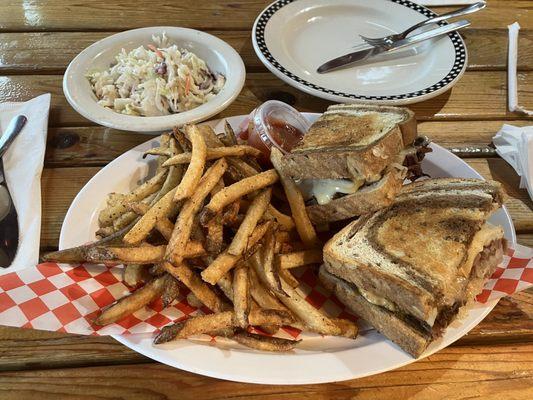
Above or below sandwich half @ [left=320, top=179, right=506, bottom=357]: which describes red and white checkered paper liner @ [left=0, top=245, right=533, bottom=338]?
below

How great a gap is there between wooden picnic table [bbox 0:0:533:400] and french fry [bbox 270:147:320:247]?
1.56 ft

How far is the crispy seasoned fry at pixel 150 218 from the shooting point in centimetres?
142

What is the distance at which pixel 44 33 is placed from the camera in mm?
2746

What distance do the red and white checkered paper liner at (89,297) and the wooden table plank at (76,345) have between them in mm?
107

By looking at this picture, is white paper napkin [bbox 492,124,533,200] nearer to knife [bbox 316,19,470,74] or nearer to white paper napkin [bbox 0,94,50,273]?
knife [bbox 316,19,470,74]

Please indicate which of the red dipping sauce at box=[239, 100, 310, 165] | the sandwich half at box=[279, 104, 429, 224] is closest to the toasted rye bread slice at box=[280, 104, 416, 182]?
the sandwich half at box=[279, 104, 429, 224]

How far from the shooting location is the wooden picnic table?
1.36m

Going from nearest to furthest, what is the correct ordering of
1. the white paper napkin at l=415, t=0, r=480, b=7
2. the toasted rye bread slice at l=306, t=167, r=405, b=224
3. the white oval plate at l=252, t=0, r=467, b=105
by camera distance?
the toasted rye bread slice at l=306, t=167, r=405, b=224
the white oval plate at l=252, t=0, r=467, b=105
the white paper napkin at l=415, t=0, r=480, b=7

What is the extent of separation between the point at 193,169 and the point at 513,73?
1.97 m

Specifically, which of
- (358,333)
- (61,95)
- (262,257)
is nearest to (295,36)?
(61,95)

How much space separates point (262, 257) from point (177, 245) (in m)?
0.27

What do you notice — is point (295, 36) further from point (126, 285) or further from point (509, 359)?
point (509, 359)

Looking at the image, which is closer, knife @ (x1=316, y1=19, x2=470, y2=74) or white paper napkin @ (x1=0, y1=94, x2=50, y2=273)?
white paper napkin @ (x1=0, y1=94, x2=50, y2=273)

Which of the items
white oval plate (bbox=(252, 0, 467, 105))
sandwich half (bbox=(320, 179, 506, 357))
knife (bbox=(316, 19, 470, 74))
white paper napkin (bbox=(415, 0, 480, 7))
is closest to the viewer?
sandwich half (bbox=(320, 179, 506, 357))
